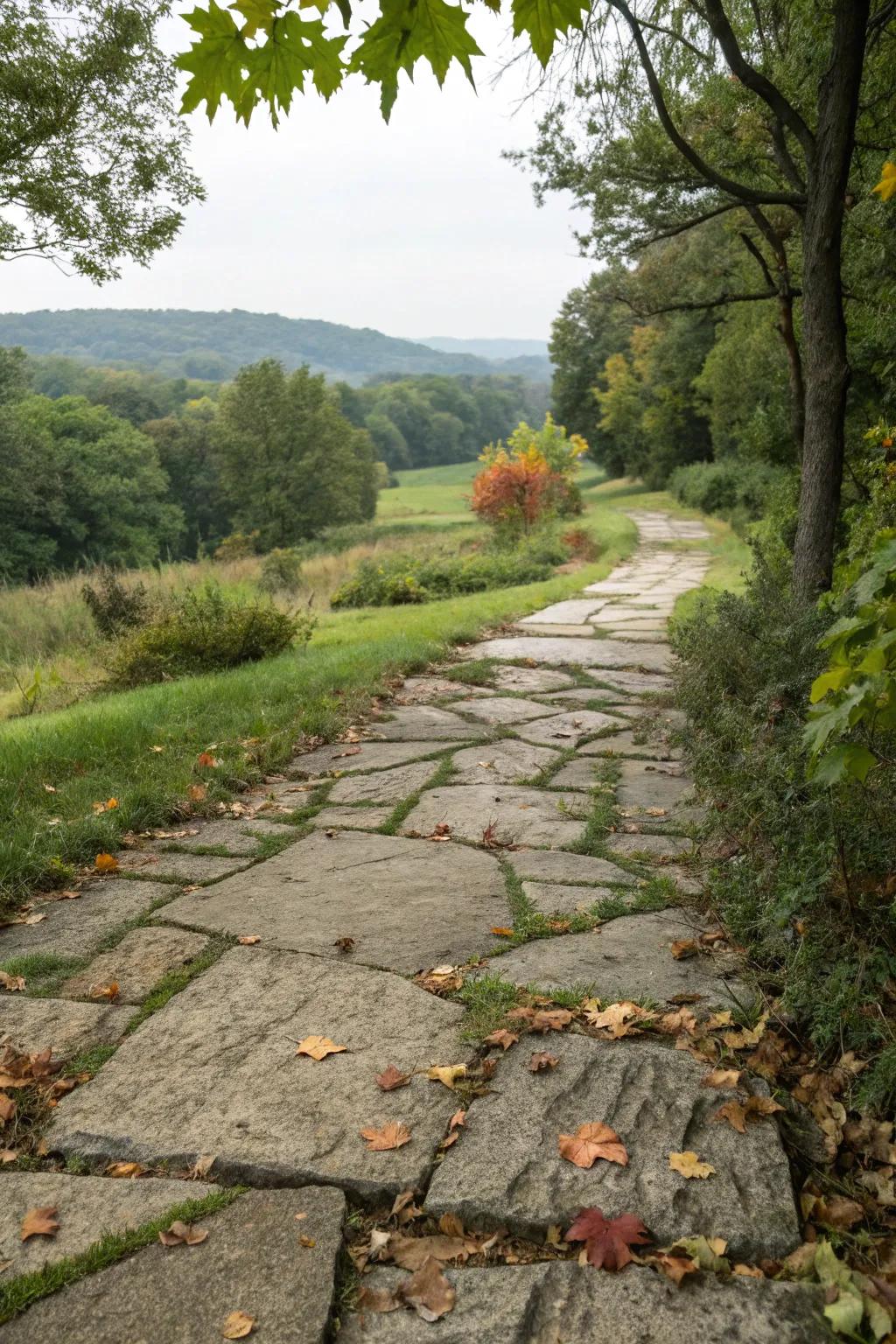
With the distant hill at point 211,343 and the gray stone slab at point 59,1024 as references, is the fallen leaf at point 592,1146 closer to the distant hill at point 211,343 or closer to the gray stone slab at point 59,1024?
the gray stone slab at point 59,1024

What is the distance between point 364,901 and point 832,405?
3.50 metres

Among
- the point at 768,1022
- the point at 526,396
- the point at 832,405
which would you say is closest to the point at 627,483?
the point at 832,405

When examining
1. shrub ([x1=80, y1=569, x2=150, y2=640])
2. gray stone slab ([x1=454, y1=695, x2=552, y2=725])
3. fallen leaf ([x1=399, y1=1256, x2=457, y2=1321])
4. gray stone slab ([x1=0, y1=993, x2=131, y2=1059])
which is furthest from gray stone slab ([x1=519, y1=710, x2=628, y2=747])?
shrub ([x1=80, y1=569, x2=150, y2=640])

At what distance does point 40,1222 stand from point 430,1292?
0.73m

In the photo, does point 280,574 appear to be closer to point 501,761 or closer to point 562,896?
point 501,761

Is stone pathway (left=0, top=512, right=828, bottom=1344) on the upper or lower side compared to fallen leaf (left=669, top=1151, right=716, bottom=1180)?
lower

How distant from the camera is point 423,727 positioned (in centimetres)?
521

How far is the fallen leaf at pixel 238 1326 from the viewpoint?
138 centimetres

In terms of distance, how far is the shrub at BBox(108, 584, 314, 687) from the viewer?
649 centimetres

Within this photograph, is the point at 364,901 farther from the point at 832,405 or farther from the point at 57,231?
the point at 57,231

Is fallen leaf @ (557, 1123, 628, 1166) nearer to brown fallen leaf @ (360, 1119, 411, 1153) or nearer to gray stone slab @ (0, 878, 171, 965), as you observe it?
brown fallen leaf @ (360, 1119, 411, 1153)

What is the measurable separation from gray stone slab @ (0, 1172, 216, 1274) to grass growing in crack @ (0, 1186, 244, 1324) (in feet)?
0.06

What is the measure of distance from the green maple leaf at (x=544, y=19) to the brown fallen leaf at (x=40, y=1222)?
240 cm

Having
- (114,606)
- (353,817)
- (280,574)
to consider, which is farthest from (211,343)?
(353,817)
